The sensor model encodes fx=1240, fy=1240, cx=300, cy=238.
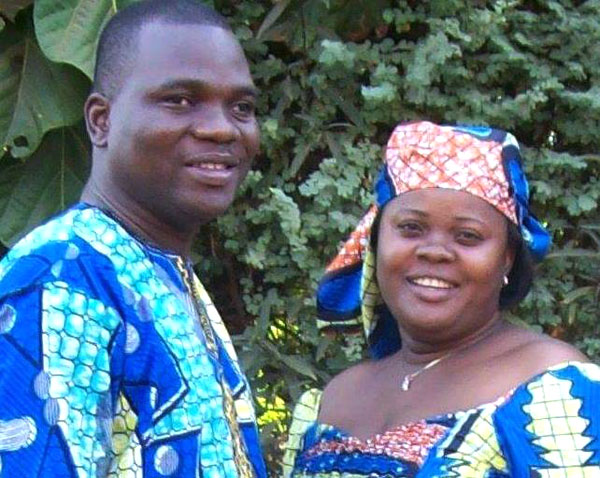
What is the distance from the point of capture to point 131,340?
185 centimetres

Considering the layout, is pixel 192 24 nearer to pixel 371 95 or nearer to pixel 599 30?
pixel 371 95

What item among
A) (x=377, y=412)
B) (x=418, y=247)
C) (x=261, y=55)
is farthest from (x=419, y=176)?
(x=261, y=55)

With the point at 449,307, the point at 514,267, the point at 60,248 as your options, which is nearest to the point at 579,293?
the point at 514,267

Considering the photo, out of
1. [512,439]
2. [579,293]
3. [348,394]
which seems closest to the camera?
[512,439]

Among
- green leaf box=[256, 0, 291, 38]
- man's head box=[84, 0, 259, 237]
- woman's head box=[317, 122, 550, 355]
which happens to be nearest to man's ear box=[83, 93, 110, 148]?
man's head box=[84, 0, 259, 237]

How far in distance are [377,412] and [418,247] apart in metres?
0.39

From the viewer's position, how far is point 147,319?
189 cm

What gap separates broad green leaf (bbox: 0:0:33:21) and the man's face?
1595 mm

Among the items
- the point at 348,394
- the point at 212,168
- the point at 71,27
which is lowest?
the point at 348,394

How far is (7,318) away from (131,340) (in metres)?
0.19

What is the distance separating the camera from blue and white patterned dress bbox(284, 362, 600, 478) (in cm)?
230

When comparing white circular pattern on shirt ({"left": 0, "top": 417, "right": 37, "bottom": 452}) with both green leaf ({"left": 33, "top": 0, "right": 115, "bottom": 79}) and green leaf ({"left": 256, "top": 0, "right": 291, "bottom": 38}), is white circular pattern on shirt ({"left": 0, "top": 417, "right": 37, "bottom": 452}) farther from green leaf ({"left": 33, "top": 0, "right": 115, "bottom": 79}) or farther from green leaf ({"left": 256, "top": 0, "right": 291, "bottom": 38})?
green leaf ({"left": 256, "top": 0, "right": 291, "bottom": 38})

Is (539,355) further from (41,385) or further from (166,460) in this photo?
(41,385)

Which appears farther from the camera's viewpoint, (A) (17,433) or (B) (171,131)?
(B) (171,131)
